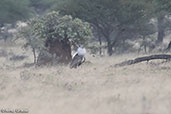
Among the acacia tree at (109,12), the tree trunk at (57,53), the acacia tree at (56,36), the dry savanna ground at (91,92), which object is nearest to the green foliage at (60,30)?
the acacia tree at (56,36)

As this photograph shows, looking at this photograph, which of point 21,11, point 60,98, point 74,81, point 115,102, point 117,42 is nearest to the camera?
point 115,102

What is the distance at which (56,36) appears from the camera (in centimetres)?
1752

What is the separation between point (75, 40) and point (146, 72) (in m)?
6.44

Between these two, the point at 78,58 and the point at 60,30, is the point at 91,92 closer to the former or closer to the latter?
the point at 78,58

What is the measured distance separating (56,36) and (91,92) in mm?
8485

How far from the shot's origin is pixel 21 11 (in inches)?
1539

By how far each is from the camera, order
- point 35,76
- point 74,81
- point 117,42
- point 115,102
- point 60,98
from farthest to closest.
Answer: point 117,42 → point 35,76 → point 74,81 → point 60,98 → point 115,102

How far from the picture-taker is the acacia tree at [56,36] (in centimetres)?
1734

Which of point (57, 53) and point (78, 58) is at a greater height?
point (57, 53)

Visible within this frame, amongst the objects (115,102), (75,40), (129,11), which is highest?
(129,11)

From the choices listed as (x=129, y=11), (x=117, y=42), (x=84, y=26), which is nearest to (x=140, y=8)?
(x=129, y=11)

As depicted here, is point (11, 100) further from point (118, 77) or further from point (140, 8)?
point (140, 8)

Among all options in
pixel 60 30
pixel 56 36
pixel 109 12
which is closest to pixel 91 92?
pixel 60 30

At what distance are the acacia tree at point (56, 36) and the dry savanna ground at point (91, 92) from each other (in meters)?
4.76
